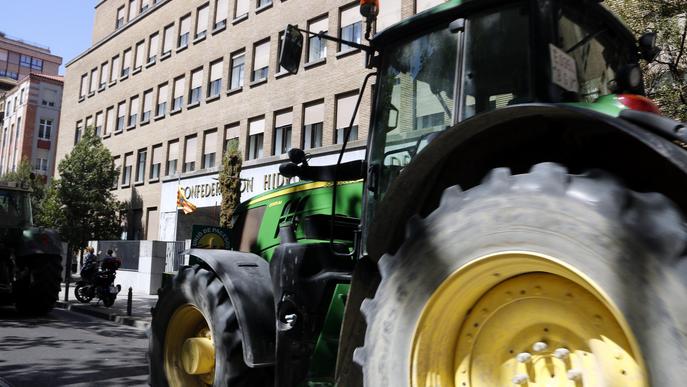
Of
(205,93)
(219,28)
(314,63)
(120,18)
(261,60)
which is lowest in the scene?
(314,63)

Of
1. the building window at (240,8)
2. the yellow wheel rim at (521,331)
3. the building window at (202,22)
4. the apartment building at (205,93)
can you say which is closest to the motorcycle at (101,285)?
the apartment building at (205,93)

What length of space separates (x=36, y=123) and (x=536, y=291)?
62.0 meters

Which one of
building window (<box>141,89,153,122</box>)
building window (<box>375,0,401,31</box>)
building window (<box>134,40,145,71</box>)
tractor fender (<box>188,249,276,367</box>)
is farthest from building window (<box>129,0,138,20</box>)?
tractor fender (<box>188,249,276,367</box>)

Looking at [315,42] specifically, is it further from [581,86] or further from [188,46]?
[581,86]

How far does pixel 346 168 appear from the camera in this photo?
3584 mm

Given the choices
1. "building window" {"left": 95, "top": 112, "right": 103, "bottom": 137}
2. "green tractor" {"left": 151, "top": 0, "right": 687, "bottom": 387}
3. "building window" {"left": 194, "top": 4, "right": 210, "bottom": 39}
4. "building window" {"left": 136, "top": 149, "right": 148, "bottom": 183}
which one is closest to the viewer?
"green tractor" {"left": 151, "top": 0, "right": 687, "bottom": 387}

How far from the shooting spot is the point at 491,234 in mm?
2021

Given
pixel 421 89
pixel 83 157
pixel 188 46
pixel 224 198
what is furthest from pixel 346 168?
pixel 83 157

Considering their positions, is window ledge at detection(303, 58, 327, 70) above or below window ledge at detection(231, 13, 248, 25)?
below

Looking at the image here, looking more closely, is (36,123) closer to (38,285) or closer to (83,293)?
(83,293)

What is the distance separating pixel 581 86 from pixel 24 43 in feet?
300

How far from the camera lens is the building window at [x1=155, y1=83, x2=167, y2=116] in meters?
30.0

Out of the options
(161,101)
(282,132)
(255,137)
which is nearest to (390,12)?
(282,132)

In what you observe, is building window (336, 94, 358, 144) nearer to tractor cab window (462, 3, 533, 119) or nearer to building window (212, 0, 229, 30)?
building window (212, 0, 229, 30)
